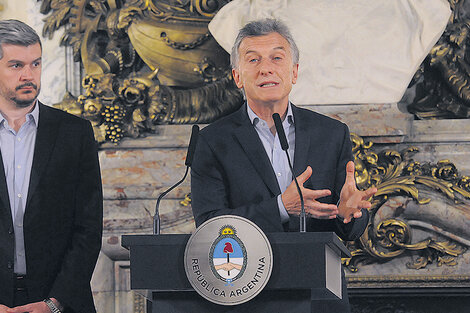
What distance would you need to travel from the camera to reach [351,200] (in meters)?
2.78

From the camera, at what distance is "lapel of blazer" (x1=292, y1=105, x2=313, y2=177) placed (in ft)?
9.66

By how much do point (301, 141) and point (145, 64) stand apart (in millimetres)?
2608

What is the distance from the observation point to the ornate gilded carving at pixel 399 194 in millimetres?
4887

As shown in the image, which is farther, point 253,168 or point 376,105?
point 376,105

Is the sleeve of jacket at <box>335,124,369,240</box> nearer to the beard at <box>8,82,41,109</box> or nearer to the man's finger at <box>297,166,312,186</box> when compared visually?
the man's finger at <box>297,166,312,186</box>

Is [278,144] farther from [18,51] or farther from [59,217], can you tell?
[18,51]

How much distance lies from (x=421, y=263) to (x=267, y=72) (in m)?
2.17

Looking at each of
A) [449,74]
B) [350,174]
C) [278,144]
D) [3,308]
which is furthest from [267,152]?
[449,74]

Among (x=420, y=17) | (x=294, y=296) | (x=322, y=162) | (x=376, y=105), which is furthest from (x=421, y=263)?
(x=294, y=296)

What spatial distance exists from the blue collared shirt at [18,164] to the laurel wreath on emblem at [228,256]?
0.87 meters

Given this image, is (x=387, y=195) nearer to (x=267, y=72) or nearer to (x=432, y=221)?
(x=432, y=221)

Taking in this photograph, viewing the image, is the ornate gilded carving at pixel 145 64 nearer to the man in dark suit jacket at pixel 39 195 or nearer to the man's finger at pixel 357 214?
the man in dark suit jacket at pixel 39 195

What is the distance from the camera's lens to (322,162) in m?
2.99

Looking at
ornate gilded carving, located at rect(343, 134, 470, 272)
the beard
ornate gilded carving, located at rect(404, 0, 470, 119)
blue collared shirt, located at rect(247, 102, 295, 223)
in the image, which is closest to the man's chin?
the beard
